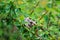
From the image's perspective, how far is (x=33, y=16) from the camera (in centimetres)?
218

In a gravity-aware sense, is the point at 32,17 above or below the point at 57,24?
above

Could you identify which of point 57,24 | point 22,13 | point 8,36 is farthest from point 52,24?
point 8,36

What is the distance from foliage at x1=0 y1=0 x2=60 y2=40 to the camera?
6.61ft

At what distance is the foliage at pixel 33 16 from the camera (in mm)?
2014

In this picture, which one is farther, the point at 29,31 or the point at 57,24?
the point at 57,24

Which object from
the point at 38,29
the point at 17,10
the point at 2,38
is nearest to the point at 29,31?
the point at 38,29

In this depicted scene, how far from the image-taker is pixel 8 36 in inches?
115

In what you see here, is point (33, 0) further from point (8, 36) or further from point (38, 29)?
point (8, 36)

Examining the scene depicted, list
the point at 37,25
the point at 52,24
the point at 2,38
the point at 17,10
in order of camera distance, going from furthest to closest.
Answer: the point at 2,38, the point at 52,24, the point at 37,25, the point at 17,10

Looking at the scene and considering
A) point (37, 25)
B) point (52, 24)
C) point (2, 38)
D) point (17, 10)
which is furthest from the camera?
point (2, 38)

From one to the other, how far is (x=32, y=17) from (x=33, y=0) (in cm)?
18

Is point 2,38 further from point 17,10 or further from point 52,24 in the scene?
point 17,10

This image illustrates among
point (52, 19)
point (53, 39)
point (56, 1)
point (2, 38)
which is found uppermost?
point (56, 1)

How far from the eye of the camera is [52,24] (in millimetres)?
2334
